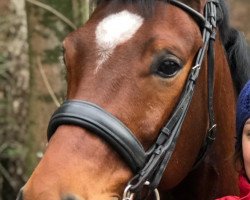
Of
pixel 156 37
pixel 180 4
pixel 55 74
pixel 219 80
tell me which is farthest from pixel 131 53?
pixel 55 74

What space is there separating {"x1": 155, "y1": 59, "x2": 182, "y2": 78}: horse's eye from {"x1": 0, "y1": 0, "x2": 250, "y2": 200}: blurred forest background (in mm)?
2555

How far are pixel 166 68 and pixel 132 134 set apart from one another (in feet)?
1.17

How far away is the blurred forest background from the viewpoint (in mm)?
5316

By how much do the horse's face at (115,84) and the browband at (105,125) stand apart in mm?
31

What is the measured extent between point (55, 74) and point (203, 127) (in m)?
2.44

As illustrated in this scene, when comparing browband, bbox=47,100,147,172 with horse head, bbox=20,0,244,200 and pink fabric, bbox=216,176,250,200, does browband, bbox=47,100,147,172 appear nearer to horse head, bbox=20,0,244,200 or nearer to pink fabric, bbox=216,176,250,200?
horse head, bbox=20,0,244,200

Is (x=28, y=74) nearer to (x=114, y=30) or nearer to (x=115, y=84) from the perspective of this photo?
(x=114, y=30)

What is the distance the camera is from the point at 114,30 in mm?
2855

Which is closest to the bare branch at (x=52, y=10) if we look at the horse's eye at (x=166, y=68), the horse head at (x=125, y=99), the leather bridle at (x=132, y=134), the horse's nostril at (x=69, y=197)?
the horse head at (x=125, y=99)

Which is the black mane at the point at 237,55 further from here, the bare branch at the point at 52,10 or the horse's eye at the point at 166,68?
the bare branch at the point at 52,10

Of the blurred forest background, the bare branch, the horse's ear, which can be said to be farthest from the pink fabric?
the bare branch

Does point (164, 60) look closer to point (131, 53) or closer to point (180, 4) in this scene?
point (131, 53)

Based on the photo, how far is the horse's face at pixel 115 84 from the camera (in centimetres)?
255

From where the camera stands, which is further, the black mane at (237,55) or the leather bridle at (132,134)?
the black mane at (237,55)
